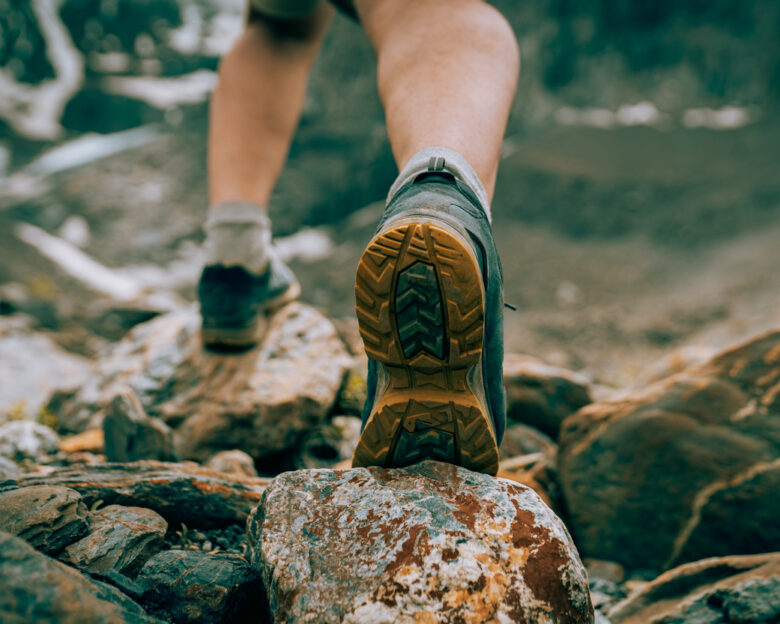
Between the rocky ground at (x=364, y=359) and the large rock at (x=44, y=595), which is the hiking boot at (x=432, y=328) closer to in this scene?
the rocky ground at (x=364, y=359)

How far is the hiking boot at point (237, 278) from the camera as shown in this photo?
1.67m

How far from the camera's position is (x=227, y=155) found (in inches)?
67.5

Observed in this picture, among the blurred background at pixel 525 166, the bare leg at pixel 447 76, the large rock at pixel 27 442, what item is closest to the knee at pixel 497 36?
the bare leg at pixel 447 76

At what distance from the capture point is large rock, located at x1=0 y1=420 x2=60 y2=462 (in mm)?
1569

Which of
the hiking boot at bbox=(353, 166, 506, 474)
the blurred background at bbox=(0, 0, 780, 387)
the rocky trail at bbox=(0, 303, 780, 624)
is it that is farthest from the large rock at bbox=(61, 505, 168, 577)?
the blurred background at bbox=(0, 0, 780, 387)

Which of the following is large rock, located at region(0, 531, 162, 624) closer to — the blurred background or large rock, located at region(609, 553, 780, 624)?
large rock, located at region(609, 553, 780, 624)

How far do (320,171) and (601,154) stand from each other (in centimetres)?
343

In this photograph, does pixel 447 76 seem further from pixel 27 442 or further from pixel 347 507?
pixel 27 442

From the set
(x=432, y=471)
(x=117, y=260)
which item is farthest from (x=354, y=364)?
(x=117, y=260)

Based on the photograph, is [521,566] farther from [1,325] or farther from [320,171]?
[320,171]

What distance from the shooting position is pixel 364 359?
2.35 metres

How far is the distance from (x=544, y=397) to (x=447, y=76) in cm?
144

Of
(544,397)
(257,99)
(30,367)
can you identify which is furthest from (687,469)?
(30,367)

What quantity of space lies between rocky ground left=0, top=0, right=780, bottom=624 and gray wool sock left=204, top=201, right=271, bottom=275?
353mm
